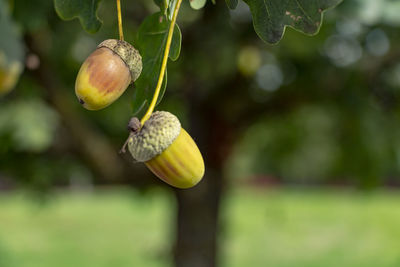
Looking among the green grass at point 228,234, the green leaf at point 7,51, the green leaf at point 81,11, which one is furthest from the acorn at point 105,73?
the green grass at point 228,234

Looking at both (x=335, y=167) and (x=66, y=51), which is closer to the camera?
(x=66, y=51)

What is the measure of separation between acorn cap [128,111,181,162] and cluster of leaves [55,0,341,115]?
7cm

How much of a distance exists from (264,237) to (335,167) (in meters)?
10.5

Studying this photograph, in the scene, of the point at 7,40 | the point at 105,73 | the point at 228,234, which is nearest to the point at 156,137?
the point at 105,73

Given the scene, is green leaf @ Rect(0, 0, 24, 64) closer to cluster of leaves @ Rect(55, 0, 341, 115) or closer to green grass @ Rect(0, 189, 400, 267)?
cluster of leaves @ Rect(55, 0, 341, 115)

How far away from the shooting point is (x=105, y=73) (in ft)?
3.16

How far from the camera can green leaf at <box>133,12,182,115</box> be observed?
104 cm

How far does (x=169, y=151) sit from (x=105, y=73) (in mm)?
168

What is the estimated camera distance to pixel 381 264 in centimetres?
1026

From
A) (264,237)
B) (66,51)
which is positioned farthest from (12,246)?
(66,51)

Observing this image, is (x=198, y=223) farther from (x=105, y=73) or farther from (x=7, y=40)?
(x=105, y=73)

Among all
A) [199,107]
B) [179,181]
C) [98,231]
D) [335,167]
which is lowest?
[98,231]

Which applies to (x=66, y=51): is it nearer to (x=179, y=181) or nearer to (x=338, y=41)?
(x=338, y=41)

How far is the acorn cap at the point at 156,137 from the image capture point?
921 millimetres
